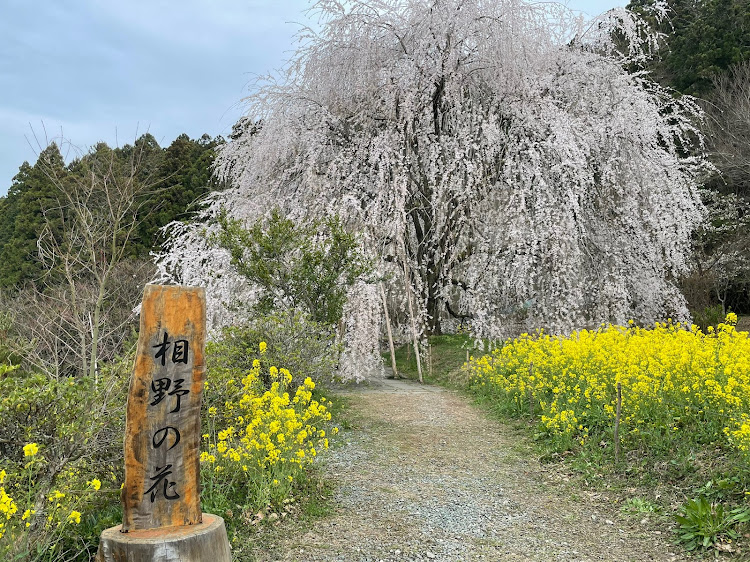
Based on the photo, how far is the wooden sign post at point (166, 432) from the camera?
2984 millimetres

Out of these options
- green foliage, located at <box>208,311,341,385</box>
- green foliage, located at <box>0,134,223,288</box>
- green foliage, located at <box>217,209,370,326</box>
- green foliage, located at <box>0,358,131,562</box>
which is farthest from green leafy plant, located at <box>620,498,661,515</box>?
green foliage, located at <box>0,134,223,288</box>

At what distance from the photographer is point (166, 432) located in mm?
3070

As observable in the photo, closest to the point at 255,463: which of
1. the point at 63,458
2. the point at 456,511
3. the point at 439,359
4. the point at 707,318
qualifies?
the point at 63,458

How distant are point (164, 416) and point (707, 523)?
317cm

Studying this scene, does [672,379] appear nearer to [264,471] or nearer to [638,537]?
[638,537]

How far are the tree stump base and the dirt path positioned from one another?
66 centimetres

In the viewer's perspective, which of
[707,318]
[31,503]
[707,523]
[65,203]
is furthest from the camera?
[65,203]

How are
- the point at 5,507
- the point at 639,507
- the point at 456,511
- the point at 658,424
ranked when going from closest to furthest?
the point at 5,507 → the point at 639,507 → the point at 456,511 → the point at 658,424

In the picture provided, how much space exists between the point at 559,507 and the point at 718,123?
17042 millimetres

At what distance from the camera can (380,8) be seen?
33.8 feet

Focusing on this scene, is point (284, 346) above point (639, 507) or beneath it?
above

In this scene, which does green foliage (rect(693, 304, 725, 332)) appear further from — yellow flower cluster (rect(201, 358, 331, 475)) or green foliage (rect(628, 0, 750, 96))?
yellow flower cluster (rect(201, 358, 331, 475))

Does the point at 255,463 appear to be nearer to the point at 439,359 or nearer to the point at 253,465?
the point at 253,465

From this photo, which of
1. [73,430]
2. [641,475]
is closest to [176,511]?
[73,430]
